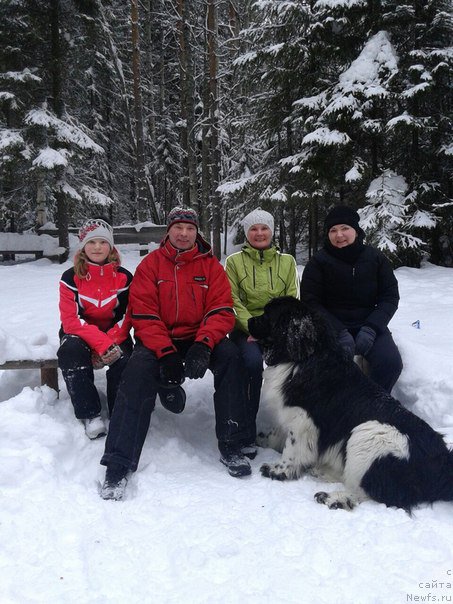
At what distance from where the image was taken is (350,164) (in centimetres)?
952

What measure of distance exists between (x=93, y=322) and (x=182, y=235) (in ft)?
3.31

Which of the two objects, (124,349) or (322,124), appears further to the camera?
(322,124)

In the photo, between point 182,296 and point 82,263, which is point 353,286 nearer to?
point 182,296

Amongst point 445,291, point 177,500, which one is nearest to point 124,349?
point 177,500

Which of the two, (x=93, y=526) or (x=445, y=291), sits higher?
(x=445, y=291)

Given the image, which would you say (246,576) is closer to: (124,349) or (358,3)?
(124,349)

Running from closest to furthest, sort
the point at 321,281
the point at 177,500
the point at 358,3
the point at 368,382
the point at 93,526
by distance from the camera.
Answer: the point at 93,526, the point at 177,500, the point at 368,382, the point at 321,281, the point at 358,3

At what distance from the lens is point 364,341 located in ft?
11.3

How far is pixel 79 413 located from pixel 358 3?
9814 mm

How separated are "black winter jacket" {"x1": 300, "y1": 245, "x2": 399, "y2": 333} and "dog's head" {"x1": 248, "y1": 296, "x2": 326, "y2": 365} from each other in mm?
572

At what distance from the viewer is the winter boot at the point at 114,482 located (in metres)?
2.65

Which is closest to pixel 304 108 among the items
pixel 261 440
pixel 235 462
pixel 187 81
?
pixel 187 81

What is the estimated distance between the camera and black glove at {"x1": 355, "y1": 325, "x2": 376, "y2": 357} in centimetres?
344

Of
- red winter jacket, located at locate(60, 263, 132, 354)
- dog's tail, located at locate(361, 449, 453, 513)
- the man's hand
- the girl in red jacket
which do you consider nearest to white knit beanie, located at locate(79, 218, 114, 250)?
the girl in red jacket
